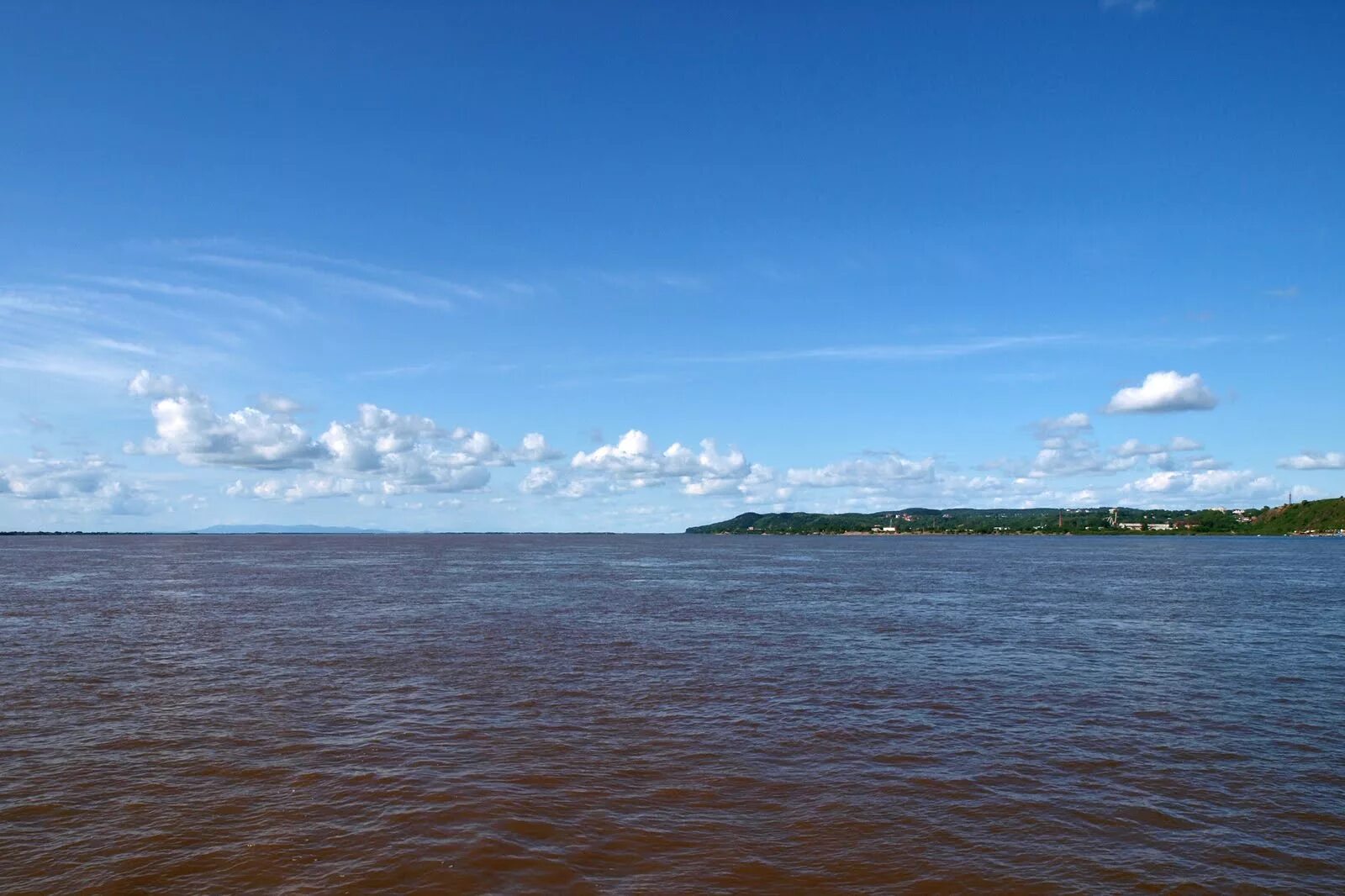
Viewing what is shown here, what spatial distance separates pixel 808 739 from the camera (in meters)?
20.1

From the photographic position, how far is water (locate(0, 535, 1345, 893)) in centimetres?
1322

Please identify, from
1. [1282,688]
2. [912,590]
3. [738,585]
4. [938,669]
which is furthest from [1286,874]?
[738,585]

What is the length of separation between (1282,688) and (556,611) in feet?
112

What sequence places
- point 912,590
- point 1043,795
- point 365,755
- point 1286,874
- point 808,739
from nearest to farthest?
point 1286,874 < point 1043,795 < point 365,755 < point 808,739 < point 912,590

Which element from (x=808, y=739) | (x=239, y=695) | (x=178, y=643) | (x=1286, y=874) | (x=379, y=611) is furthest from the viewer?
(x=379, y=611)

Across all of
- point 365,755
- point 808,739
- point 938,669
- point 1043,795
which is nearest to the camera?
point 1043,795

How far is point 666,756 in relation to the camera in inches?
732

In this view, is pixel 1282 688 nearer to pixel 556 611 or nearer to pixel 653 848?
pixel 653 848

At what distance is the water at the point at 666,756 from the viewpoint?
13219 millimetres

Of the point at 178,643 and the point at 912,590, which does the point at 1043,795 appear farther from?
the point at 912,590

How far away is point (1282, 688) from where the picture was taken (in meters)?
27.6

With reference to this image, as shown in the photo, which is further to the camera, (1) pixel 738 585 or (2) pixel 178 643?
(1) pixel 738 585

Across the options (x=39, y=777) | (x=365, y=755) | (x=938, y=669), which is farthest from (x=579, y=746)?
(x=938, y=669)

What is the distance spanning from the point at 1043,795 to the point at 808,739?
558 centimetres
